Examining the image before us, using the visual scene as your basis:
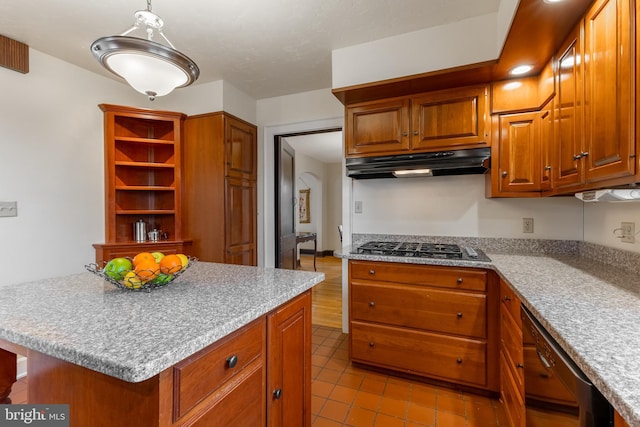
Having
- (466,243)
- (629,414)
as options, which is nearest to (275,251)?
(466,243)

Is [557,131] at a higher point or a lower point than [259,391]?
higher

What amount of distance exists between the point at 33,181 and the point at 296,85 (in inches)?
97.5

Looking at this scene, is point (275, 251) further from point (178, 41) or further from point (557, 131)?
point (557, 131)

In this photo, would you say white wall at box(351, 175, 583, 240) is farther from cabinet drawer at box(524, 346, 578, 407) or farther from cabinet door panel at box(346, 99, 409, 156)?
cabinet drawer at box(524, 346, 578, 407)

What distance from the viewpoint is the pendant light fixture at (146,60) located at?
114cm

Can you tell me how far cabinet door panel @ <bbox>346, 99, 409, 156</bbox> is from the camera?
7.55ft

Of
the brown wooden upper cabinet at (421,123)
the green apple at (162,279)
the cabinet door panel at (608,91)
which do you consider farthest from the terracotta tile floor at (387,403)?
the brown wooden upper cabinet at (421,123)

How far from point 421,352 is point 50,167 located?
329 cm

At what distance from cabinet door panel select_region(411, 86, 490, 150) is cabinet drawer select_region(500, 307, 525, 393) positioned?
1.17m

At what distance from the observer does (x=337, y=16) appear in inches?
81.4

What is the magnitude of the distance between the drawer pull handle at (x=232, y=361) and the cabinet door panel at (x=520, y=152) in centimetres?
202

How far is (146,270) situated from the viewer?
1090 millimetres

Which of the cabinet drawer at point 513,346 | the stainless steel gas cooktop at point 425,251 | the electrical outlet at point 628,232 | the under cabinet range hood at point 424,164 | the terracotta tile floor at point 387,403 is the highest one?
the under cabinet range hood at point 424,164

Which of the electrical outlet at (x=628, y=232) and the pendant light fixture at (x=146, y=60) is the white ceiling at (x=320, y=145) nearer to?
the pendant light fixture at (x=146, y=60)
